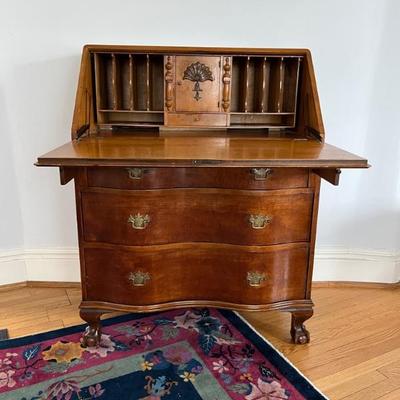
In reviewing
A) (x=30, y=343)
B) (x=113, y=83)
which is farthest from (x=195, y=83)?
(x=30, y=343)

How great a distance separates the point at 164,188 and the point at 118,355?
0.73m

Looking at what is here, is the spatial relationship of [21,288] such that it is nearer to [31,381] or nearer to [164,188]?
[31,381]

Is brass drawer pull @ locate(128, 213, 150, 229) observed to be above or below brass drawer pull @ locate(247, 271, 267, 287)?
above

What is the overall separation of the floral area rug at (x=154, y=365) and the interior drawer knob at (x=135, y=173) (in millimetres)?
746

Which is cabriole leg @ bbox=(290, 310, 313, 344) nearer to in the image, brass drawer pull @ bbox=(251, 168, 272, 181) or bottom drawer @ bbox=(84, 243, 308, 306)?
bottom drawer @ bbox=(84, 243, 308, 306)

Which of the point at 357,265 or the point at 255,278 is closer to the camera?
the point at 255,278

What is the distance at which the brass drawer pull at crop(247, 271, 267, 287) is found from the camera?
1482 mm

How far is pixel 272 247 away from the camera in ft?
4.76

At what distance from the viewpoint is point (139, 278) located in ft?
4.83

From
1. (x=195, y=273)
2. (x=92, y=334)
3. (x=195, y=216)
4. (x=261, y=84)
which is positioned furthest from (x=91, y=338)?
(x=261, y=84)

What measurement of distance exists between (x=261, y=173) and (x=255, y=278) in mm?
414

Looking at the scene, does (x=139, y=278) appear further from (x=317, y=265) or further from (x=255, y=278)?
(x=317, y=265)

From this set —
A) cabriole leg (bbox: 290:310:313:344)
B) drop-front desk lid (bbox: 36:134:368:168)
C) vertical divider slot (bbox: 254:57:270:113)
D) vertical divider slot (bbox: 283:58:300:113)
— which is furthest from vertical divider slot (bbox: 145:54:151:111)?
cabriole leg (bbox: 290:310:313:344)

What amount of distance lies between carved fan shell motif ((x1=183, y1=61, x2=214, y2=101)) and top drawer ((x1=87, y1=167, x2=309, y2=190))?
0.56 m
